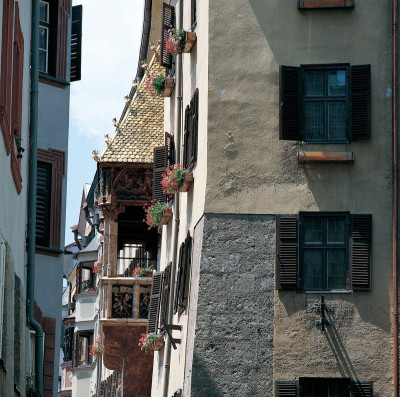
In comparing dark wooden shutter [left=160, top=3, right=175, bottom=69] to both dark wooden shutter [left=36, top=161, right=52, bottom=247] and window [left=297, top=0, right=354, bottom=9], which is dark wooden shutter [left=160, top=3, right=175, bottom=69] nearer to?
dark wooden shutter [left=36, top=161, right=52, bottom=247]

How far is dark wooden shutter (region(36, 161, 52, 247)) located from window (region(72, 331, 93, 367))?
3124cm

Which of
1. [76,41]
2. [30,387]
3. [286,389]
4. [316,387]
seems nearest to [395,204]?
[316,387]

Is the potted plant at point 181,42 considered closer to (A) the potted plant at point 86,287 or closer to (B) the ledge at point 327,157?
(B) the ledge at point 327,157

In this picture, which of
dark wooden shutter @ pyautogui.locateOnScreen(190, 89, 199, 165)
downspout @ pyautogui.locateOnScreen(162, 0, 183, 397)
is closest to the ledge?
dark wooden shutter @ pyautogui.locateOnScreen(190, 89, 199, 165)

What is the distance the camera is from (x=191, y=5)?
1196 inches

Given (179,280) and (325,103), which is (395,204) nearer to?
(325,103)

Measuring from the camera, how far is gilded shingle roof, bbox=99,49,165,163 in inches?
1471

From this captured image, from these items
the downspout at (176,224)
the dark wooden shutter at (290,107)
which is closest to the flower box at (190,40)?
the downspout at (176,224)

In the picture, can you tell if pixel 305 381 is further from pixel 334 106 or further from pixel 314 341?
pixel 334 106

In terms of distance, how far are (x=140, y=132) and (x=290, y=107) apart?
1114 cm

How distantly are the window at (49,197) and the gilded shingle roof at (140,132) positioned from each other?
20.1 feet

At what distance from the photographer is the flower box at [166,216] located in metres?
31.9

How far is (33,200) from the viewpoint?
1078 inches

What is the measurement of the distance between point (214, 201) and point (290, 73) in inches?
110
